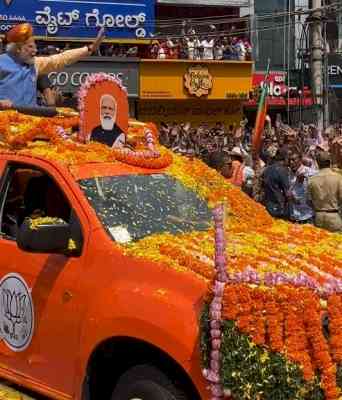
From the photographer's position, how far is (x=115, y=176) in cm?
453

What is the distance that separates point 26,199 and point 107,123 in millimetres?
767

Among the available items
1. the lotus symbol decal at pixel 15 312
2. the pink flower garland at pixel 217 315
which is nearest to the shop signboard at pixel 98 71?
the lotus symbol decal at pixel 15 312

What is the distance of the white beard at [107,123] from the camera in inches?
195

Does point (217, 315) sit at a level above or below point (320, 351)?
above

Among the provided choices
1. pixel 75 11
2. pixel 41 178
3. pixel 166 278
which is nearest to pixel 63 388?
pixel 166 278

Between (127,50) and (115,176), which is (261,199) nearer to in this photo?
(115,176)

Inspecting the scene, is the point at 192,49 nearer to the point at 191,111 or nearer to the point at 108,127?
the point at 191,111

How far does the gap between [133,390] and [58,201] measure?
1.35m

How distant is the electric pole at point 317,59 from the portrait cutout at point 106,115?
Answer: 1689cm

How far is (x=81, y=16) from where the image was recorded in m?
27.9

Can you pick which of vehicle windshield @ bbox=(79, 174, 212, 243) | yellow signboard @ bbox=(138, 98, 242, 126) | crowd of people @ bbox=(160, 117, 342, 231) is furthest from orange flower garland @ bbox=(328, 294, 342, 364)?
yellow signboard @ bbox=(138, 98, 242, 126)

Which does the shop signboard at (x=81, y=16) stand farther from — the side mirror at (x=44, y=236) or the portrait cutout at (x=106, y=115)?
the side mirror at (x=44, y=236)

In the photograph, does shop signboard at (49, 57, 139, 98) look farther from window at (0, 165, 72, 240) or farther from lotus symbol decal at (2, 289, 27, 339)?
lotus symbol decal at (2, 289, 27, 339)

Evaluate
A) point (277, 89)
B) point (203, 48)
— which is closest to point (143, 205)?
point (203, 48)
